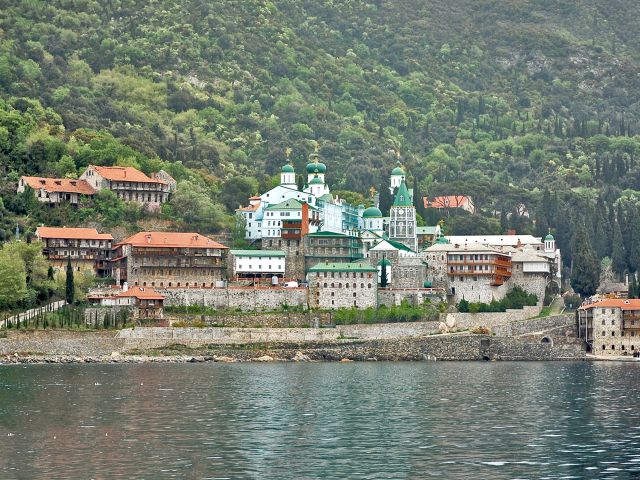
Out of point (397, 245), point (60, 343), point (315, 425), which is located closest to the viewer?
point (315, 425)

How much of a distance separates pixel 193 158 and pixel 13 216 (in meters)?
52.6

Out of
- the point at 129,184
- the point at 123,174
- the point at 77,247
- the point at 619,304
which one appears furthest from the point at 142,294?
the point at 619,304

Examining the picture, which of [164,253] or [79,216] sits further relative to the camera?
[79,216]

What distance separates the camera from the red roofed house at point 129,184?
152375 millimetres

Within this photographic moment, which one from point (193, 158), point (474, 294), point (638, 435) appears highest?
point (193, 158)

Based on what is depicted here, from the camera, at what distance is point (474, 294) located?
142750 mm

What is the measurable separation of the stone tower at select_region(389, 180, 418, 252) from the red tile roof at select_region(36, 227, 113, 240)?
29687 millimetres

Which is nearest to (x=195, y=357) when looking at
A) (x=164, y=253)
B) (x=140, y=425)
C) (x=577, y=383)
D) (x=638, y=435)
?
(x=164, y=253)

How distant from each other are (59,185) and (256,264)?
2255 cm

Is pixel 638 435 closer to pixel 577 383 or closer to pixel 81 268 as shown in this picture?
pixel 577 383

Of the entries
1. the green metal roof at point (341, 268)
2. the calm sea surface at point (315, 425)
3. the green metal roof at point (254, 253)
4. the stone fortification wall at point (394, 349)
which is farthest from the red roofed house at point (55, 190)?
the calm sea surface at point (315, 425)

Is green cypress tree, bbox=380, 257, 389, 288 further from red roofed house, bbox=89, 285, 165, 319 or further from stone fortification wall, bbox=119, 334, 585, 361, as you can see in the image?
red roofed house, bbox=89, 285, 165, 319

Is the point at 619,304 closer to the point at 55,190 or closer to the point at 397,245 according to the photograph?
the point at 397,245

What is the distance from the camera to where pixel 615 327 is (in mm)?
135500
